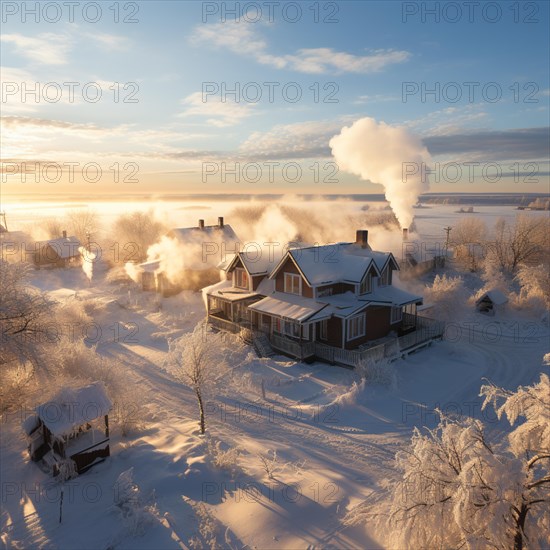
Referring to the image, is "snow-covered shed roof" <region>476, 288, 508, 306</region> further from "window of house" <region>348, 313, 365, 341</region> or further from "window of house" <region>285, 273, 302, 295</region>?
"window of house" <region>285, 273, 302, 295</region>

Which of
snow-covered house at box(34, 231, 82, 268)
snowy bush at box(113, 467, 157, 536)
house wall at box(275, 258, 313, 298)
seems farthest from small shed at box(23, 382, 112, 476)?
snow-covered house at box(34, 231, 82, 268)

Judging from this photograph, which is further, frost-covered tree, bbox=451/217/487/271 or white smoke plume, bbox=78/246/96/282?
white smoke plume, bbox=78/246/96/282

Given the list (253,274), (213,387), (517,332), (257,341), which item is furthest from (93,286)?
(517,332)

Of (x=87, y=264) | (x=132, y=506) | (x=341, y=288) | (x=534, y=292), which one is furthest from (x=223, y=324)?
(x=87, y=264)

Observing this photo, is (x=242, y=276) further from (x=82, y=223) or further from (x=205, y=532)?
(x=82, y=223)

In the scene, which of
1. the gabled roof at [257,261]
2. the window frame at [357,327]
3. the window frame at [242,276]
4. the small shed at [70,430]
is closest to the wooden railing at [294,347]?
the window frame at [357,327]
